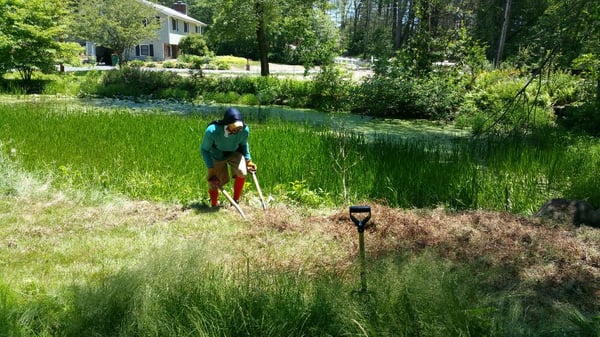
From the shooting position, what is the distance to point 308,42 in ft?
62.0

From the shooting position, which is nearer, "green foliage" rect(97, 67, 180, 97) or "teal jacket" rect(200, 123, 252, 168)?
"teal jacket" rect(200, 123, 252, 168)

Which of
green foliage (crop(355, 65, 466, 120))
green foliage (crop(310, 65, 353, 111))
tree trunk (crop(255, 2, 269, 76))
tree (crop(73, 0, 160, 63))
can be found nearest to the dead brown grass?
green foliage (crop(355, 65, 466, 120))

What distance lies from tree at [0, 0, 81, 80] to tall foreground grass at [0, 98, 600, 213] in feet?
40.1

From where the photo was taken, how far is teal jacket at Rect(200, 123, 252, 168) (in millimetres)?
5434

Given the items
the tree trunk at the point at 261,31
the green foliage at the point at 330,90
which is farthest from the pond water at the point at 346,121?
the tree trunk at the point at 261,31

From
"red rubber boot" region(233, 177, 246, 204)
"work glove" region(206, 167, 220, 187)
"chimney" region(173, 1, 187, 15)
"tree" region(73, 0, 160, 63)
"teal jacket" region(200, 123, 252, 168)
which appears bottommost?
"red rubber boot" region(233, 177, 246, 204)

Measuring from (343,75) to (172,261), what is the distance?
50.7 feet

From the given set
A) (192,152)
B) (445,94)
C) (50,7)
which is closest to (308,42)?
(445,94)

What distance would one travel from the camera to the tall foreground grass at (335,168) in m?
6.09

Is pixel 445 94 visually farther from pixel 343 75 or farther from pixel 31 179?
pixel 31 179

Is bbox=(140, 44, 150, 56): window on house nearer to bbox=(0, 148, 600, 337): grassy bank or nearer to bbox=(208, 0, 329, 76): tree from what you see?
bbox=(208, 0, 329, 76): tree

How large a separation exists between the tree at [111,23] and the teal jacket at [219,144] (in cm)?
2709

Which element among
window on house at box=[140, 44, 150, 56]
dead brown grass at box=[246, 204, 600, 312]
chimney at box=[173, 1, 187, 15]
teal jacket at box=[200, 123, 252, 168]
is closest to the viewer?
dead brown grass at box=[246, 204, 600, 312]

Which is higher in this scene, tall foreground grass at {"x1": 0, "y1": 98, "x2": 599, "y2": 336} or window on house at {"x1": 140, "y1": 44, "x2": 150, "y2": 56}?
window on house at {"x1": 140, "y1": 44, "x2": 150, "y2": 56}
